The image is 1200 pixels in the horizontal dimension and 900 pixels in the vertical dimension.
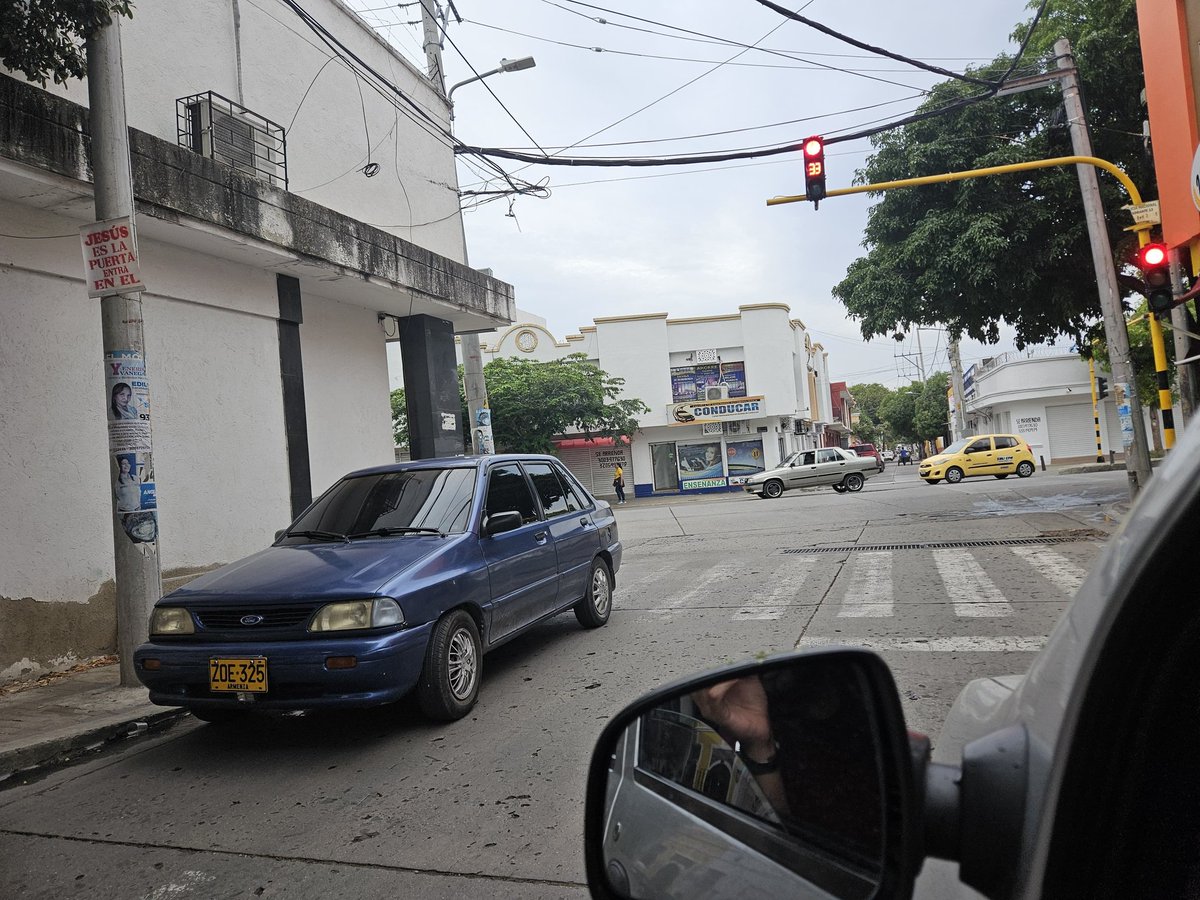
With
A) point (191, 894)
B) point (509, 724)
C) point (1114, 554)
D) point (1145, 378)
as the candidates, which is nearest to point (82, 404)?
point (509, 724)

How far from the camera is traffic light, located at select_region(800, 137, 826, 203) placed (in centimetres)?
1227

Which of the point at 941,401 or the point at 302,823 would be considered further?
the point at 941,401

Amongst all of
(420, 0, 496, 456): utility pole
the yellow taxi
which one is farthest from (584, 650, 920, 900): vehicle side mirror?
the yellow taxi

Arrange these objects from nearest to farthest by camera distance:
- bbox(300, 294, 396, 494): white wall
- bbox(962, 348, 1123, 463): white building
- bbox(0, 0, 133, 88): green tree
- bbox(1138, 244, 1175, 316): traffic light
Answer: bbox(0, 0, 133, 88): green tree, bbox(1138, 244, 1175, 316): traffic light, bbox(300, 294, 396, 494): white wall, bbox(962, 348, 1123, 463): white building

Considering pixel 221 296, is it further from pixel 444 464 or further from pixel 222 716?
pixel 222 716

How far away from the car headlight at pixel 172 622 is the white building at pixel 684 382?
114 feet

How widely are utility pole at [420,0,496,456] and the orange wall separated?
10629 millimetres

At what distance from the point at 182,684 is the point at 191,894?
1.75 meters

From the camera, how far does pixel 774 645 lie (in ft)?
20.2

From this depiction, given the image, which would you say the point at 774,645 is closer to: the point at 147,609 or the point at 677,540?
the point at 147,609

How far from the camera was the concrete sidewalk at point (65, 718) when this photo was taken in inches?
194

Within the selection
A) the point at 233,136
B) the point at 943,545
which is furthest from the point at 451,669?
the point at 943,545

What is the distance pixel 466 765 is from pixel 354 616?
98 centimetres

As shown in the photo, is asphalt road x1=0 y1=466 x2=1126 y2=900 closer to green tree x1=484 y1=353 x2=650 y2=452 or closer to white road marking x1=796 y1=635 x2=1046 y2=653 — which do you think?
white road marking x1=796 y1=635 x2=1046 y2=653
